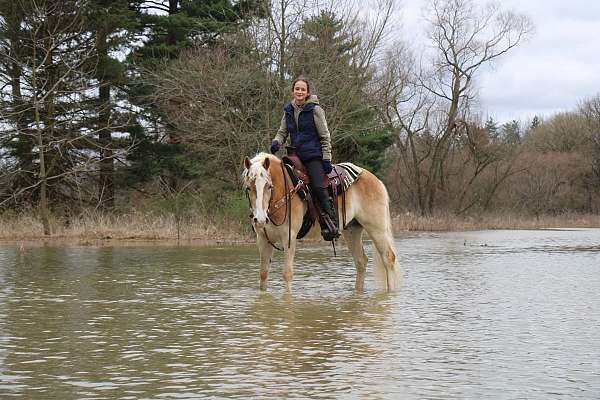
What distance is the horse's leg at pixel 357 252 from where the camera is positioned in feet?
37.4

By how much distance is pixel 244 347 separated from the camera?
6.74 metres

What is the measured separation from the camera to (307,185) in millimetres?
10641

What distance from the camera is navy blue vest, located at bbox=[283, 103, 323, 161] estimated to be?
10.6 metres

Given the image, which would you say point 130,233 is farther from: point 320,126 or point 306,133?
point 320,126

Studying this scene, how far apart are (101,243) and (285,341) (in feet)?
52.4

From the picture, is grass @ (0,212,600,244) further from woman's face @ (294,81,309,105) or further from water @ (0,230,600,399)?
woman's face @ (294,81,309,105)

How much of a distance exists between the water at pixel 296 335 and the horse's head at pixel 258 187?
1021mm

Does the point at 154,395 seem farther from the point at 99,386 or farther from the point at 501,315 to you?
the point at 501,315

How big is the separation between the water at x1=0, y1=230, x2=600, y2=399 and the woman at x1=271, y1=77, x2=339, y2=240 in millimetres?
1351

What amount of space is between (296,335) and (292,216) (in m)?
3.08

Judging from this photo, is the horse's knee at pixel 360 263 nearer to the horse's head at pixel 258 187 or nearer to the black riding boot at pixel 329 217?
the black riding boot at pixel 329 217

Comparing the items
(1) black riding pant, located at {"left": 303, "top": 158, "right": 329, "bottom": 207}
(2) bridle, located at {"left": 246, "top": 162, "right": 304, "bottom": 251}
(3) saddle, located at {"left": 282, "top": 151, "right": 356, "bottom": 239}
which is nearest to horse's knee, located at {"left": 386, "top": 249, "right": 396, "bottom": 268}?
(3) saddle, located at {"left": 282, "top": 151, "right": 356, "bottom": 239}

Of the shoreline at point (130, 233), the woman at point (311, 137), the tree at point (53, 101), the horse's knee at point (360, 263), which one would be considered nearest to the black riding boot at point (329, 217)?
the woman at point (311, 137)

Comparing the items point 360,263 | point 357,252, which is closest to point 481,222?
point 357,252
